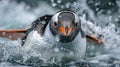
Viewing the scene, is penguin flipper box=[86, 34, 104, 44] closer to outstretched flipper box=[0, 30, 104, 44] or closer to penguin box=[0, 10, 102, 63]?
outstretched flipper box=[0, 30, 104, 44]

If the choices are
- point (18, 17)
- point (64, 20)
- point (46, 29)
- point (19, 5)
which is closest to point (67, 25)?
point (64, 20)

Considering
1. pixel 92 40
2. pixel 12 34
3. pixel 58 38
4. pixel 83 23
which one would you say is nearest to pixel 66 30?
pixel 58 38

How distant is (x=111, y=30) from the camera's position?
20.3ft

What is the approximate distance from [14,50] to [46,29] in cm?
64

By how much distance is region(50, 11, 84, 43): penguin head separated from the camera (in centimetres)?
446

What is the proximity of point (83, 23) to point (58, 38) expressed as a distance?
184cm

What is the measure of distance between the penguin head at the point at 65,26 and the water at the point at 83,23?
48 cm

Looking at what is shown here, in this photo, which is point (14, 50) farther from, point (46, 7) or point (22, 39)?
point (46, 7)

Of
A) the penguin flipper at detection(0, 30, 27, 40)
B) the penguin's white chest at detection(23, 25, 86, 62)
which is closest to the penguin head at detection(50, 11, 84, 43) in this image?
the penguin's white chest at detection(23, 25, 86, 62)

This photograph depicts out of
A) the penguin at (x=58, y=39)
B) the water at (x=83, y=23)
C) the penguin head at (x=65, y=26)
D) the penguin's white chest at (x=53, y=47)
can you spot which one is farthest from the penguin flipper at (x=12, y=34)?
the penguin head at (x=65, y=26)

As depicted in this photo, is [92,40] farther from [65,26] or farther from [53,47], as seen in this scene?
[65,26]

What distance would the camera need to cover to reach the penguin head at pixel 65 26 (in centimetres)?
446

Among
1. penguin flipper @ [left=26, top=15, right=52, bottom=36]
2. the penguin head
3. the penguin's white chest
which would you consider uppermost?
penguin flipper @ [left=26, top=15, right=52, bottom=36]

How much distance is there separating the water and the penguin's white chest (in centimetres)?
8
